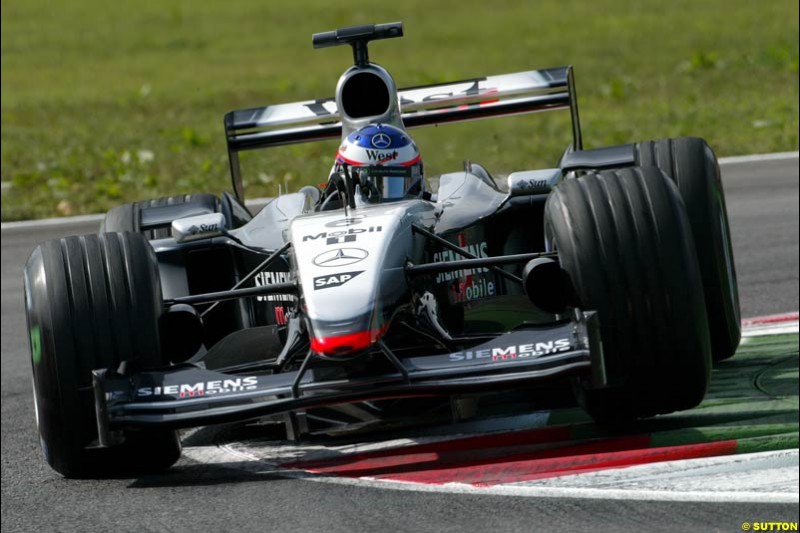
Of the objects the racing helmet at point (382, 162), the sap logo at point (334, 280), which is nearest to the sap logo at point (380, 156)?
the racing helmet at point (382, 162)

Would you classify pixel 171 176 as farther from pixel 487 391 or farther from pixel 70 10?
pixel 70 10

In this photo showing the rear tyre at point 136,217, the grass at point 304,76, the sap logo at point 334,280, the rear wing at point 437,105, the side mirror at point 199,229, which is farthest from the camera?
the grass at point 304,76

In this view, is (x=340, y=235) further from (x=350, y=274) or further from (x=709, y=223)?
(x=709, y=223)

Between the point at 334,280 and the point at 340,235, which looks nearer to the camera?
the point at 334,280

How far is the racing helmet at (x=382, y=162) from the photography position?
7008 mm

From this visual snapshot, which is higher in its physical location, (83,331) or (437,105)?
(437,105)

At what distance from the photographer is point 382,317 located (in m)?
5.78

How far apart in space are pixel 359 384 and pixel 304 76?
839 inches

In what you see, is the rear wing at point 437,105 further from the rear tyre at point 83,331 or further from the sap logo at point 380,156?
the rear tyre at point 83,331

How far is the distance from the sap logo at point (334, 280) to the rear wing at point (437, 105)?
9.26 ft

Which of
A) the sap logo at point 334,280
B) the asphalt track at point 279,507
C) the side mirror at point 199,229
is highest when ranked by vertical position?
the side mirror at point 199,229

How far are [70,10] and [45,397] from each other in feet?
110

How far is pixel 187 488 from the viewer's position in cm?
595

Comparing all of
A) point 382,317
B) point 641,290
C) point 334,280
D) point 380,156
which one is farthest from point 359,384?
point 380,156
